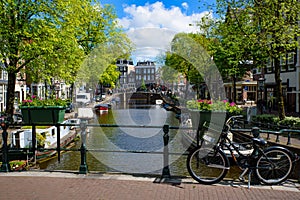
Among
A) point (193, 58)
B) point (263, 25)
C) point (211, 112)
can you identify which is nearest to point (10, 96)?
point (211, 112)

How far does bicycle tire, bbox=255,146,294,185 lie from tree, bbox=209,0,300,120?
27.5ft

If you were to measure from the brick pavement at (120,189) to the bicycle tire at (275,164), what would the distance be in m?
0.18

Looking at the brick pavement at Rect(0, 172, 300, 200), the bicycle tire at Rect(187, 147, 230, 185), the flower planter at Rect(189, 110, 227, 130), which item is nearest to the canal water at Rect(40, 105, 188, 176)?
the flower planter at Rect(189, 110, 227, 130)

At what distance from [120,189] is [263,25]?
1082 centimetres

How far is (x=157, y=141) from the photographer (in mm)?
18719

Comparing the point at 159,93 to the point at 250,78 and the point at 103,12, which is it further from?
the point at 103,12

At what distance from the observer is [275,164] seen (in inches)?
213

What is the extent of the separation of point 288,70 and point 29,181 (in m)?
26.0

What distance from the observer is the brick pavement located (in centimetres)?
481

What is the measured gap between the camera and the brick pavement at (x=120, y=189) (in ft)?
15.8

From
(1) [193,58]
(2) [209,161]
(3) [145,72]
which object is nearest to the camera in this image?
(2) [209,161]

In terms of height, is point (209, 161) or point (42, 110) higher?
point (42, 110)

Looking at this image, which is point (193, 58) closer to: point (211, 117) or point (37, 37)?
point (211, 117)

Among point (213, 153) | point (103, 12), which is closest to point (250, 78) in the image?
point (103, 12)
